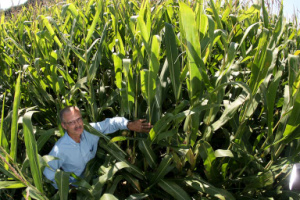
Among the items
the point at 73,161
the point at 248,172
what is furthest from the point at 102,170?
the point at 248,172

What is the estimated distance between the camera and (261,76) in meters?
0.99

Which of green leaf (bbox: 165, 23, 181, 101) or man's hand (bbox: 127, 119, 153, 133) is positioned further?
man's hand (bbox: 127, 119, 153, 133)

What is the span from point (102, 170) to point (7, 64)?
46.2 inches

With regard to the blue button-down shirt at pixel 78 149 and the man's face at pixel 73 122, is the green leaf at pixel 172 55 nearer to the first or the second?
the blue button-down shirt at pixel 78 149

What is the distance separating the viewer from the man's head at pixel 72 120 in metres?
1.13

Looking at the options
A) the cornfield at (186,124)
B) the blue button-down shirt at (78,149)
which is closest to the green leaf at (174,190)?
the cornfield at (186,124)

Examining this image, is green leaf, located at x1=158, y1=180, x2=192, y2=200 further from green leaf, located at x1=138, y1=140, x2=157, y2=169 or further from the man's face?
the man's face

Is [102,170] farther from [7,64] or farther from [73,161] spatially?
[7,64]

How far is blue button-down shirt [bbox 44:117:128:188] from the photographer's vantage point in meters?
1.14

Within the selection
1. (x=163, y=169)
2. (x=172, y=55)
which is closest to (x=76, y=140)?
(x=163, y=169)

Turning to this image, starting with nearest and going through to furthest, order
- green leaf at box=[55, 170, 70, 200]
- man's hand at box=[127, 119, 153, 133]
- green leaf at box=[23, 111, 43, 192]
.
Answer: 1. green leaf at box=[23, 111, 43, 192]
2. green leaf at box=[55, 170, 70, 200]
3. man's hand at box=[127, 119, 153, 133]

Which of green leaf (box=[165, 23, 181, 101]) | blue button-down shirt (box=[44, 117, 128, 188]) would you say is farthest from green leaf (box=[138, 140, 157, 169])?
green leaf (box=[165, 23, 181, 101])

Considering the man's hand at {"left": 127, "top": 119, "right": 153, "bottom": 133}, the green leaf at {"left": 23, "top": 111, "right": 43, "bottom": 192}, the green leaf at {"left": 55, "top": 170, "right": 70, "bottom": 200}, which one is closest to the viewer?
the green leaf at {"left": 23, "top": 111, "right": 43, "bottom": 192}

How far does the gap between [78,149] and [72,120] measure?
13cm
